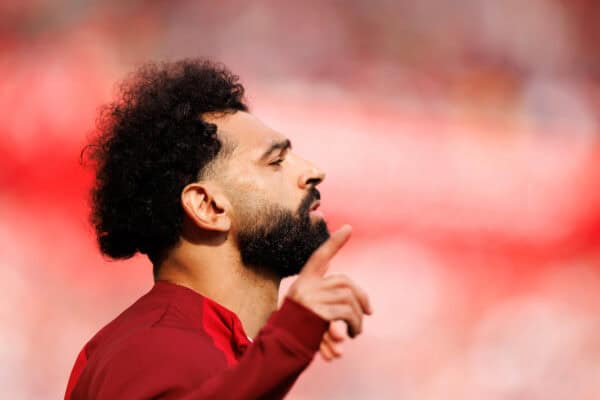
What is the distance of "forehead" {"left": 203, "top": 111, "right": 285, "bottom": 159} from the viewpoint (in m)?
1.87

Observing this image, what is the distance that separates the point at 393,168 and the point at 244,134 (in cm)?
200

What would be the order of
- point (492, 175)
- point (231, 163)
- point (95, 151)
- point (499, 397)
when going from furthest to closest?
point (492, 175)
point (499, 397)
point (95, 151)
point (231, 163)

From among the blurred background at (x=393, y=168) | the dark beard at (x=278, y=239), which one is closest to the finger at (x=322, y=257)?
the dark beard at (x=278, y=239)

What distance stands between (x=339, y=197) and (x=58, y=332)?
3.73 feet

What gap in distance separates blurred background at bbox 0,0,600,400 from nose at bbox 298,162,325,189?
5.83ft

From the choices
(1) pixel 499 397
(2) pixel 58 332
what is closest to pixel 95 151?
(2) pixel 58 332

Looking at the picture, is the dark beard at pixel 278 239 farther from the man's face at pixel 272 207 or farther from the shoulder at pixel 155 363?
the shoulder at pixel 155 363

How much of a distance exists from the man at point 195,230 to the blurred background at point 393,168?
1.48 m

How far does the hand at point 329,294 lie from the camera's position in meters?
1.32

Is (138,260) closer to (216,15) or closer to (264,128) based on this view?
(216,15)

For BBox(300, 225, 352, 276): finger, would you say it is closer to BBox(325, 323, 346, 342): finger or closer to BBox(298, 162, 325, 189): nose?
BBox(325, 323, 346, 342): finger

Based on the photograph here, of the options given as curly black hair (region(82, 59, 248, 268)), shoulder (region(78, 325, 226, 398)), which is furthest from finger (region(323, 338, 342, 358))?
curly black hair (region(82, 59, 248, 268))

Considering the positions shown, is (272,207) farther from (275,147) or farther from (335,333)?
(335,333)

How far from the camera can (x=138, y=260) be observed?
369cm
